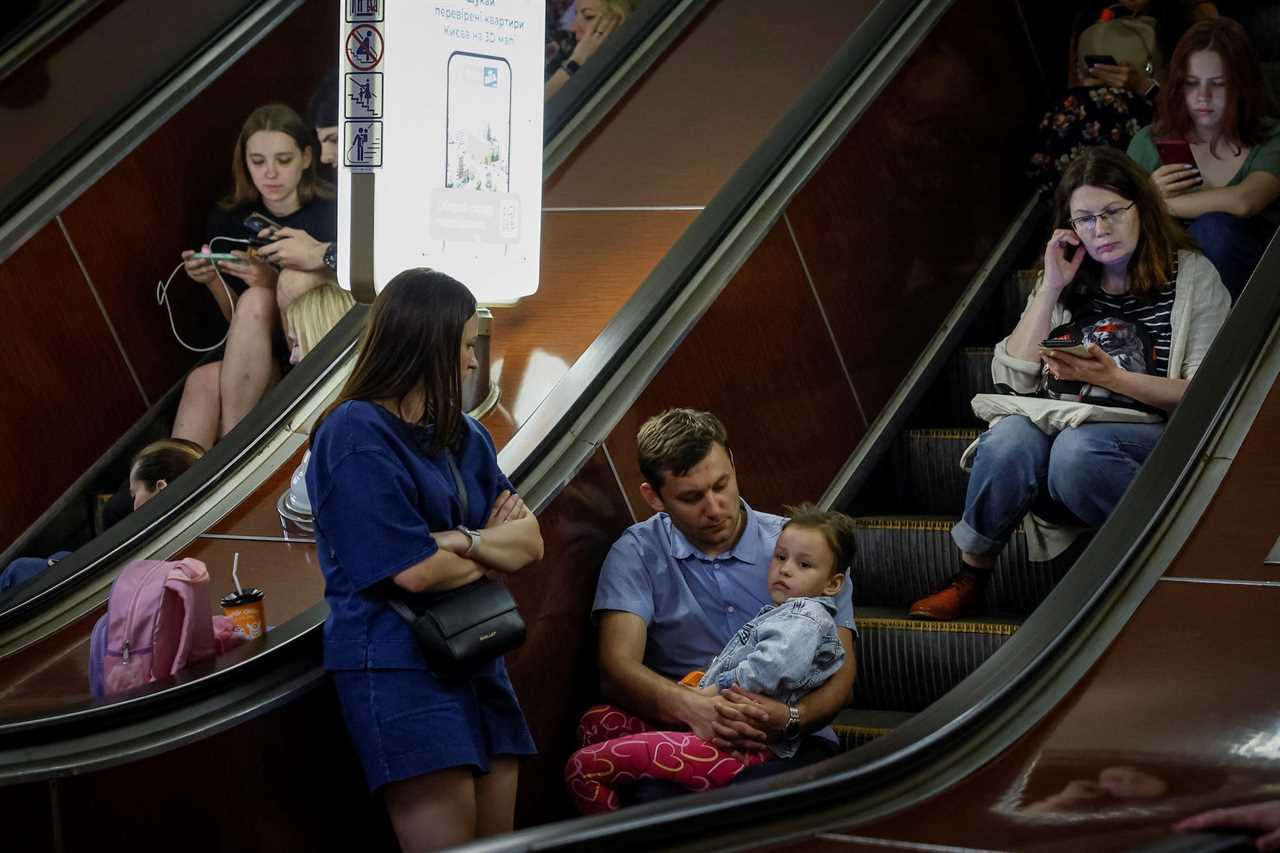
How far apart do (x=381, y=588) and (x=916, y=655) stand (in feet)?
4.76

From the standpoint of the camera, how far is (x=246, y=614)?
10.1 ft

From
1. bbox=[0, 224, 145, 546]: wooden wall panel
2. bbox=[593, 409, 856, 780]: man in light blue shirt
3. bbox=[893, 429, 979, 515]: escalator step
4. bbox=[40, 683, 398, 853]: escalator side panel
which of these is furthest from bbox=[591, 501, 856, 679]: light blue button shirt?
bbox=[0, 224, 145, 546]: wooden wall panel

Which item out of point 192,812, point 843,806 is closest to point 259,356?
point 192,812

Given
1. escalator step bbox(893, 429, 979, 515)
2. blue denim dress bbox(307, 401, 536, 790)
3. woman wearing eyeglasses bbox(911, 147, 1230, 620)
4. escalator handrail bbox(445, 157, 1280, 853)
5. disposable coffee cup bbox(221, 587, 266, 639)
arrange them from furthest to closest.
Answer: escalator step bbox(893, 429, 979, 515) → woman wearing eyeglasses bbox(911, 147, 1230, 620) → disposable coffee cup bbox(221, 587, 266, 639) → blue denim dress bbox(307, 401, 536, 790) → escalator handrail bbox(445, 157, 1280, 853)

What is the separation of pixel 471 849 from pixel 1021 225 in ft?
11.9

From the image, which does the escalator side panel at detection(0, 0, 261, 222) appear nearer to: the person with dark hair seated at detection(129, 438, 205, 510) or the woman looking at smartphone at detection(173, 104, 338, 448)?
the woman looking at smartphone at detection(173, 104, 338, 448)

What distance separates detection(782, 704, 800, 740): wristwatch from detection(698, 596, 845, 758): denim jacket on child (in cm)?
2

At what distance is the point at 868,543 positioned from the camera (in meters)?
4.02

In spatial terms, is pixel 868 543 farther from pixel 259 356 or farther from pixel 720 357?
pixel 259 356

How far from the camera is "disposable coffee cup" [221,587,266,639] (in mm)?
3080

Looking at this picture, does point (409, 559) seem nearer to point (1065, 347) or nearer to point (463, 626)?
point (463, 626)

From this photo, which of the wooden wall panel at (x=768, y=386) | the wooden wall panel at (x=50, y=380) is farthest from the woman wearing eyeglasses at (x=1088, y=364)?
the wooden wall panel at (x=50, y=380)

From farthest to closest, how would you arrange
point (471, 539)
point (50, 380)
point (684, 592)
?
point (50, 380)
point (684, 592)
point (471, 539)

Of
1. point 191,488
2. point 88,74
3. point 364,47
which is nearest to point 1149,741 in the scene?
point 364,47
